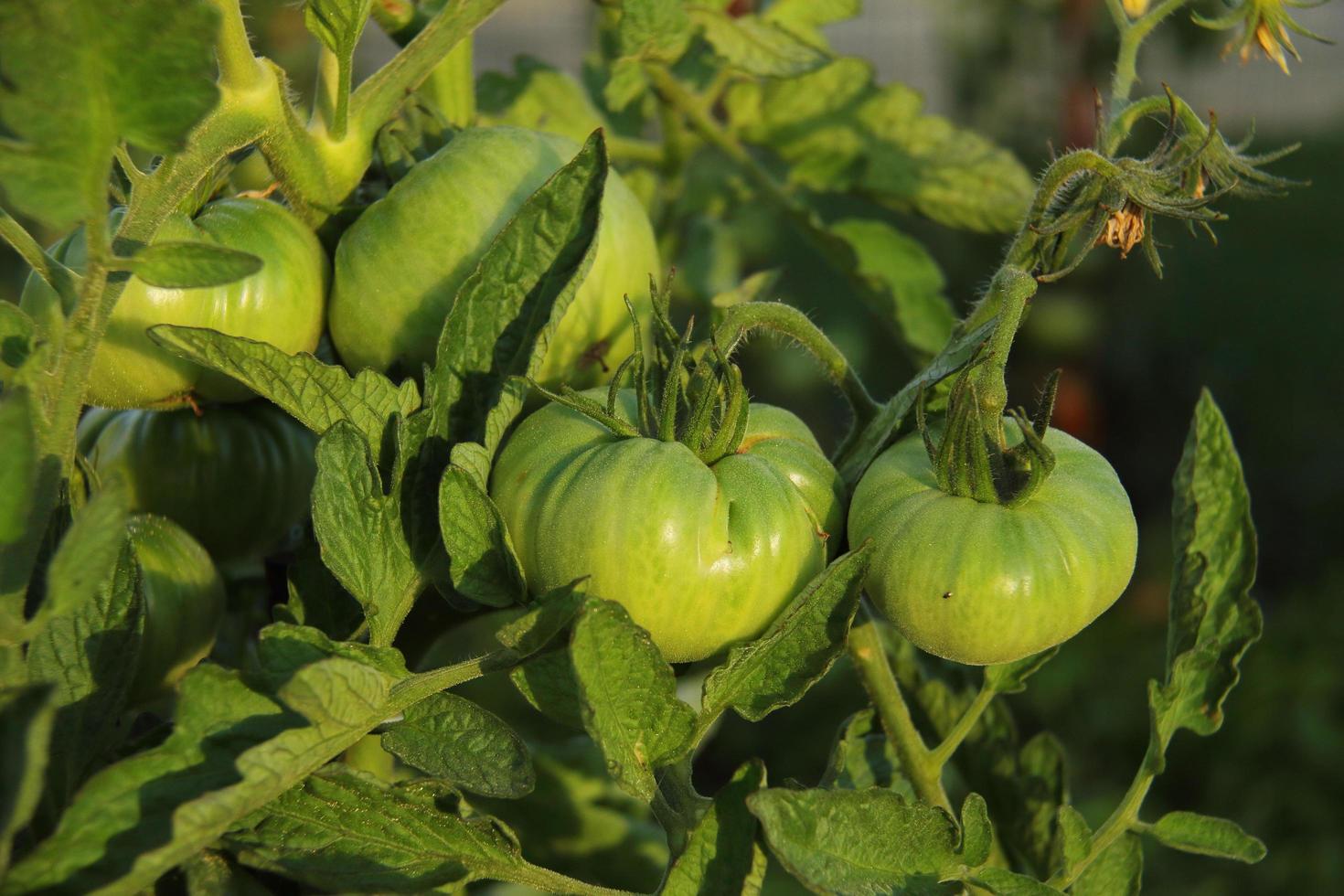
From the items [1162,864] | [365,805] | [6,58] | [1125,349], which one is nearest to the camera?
[6,58]

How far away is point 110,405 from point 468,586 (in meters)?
0.20

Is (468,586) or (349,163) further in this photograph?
(349,163)

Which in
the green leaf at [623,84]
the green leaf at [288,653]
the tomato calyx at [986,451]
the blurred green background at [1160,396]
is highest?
the green leaf at [623,84]

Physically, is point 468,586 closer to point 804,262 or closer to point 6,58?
point 6,58

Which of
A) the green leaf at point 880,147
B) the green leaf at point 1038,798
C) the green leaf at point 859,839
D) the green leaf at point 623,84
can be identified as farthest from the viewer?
the green leaf at point 880,147

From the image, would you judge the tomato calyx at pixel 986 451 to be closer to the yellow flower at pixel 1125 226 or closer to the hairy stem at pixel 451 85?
the yellow flower at pixel 1125 226

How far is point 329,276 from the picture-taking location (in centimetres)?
60

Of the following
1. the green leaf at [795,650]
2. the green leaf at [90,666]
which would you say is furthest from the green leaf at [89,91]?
the green leaf at [795,650]

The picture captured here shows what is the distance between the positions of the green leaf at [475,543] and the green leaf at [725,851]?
11cm

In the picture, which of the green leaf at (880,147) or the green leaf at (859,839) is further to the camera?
the green leaf at (880,147)

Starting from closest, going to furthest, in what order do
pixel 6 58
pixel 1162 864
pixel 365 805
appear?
pixel 6 58, pixel 365 805, pixel 1162 864

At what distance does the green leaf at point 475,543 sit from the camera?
0.48 meters

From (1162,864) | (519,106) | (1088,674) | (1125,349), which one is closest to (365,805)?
(519,106)

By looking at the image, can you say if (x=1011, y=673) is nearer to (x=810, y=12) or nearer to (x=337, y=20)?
(x=337, y=20)
